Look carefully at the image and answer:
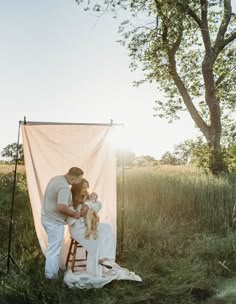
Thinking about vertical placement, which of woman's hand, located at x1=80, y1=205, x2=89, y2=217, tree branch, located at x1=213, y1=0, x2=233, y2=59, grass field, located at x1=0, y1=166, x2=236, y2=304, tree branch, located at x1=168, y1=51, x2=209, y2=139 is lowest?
grass field, located at x1=0, y1=166, x2=236, y2=304

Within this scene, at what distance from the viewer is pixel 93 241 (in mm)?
5344

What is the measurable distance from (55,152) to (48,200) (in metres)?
0.96

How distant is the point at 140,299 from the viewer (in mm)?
4762

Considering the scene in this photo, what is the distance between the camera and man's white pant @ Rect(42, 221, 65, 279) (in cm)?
520

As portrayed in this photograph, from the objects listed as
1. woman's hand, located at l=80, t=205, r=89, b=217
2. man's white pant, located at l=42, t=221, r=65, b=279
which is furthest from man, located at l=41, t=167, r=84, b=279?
woman's hand, located at l=80, t=205, r=89, b=217

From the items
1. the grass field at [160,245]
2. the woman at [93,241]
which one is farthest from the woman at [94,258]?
the grass field at [160,245]

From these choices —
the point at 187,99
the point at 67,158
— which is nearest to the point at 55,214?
the point at 67,158

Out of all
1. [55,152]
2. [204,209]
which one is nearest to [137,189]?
[204,209]

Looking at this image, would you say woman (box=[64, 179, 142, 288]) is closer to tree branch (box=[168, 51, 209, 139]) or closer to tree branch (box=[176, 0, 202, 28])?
tree branch (box=[168, 51, 209, 139])

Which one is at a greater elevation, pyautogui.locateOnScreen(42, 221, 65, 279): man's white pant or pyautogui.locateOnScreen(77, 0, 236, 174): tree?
pyautogui.locateOnScreen(77, 0, 236, 174): tree

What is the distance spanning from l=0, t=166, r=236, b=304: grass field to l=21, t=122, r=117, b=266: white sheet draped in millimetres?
730

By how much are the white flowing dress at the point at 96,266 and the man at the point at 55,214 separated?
199 millimetres

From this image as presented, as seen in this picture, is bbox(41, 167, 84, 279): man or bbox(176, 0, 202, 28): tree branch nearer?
bbox(41, 167, 84, 279): man

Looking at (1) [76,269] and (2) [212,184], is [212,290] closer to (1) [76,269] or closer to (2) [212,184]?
(1) [76,269]
